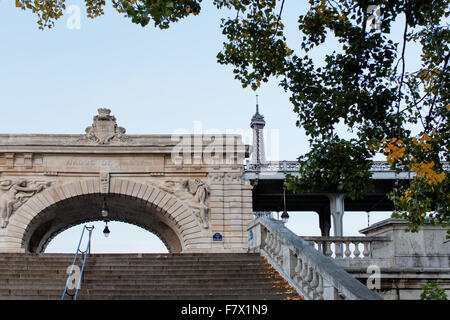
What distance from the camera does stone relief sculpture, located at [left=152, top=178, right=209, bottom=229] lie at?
2694 cm

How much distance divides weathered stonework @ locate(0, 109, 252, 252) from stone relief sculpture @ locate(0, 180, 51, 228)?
0.04m

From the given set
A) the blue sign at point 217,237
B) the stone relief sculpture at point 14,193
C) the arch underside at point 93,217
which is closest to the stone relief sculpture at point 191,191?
the blue sign at point 217,237

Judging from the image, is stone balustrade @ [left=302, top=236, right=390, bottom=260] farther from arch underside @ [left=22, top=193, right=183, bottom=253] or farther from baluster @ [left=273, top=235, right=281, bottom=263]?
arch underside @ [left=22, top=193, right=183, bottom=253]

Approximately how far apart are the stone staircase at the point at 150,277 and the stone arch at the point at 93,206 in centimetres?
1242

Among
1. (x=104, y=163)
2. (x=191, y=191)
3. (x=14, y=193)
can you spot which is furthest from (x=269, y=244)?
(x=14, y=193)

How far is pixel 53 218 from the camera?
94.8ft

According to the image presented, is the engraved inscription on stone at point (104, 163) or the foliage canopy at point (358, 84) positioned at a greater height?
the engraved inscription on stone at point (104, 163)

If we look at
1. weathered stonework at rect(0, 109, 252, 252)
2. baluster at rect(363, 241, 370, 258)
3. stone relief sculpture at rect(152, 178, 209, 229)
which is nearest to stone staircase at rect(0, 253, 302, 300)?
baluster at rect(363, 241, 370, 258)

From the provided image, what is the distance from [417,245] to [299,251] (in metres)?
3.64

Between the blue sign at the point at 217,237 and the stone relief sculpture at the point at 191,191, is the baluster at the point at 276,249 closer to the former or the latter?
the blue sign at the point at 217,237

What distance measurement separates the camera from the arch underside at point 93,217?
89.7ft

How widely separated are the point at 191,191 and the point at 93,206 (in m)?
5.36

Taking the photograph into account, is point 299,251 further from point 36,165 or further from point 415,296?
point 36,165
